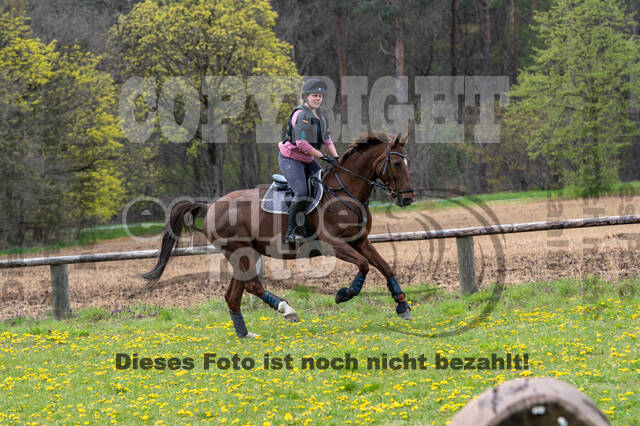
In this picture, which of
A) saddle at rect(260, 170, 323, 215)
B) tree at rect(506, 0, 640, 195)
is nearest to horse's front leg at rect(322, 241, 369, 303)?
saddle at rect(260, 170, 323, 215)

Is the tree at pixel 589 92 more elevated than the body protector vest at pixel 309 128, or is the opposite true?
the tree at pixel 589 92

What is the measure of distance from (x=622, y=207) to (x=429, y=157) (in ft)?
58.4

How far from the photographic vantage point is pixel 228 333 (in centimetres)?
1012

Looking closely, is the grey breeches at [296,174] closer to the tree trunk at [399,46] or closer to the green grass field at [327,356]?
the green grass field at [327,356]

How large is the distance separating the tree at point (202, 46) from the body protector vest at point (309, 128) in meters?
23.2

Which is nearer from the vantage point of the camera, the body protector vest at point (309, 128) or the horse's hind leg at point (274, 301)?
the horse's hind leg at point (274, 301)

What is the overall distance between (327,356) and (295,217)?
8.65ft

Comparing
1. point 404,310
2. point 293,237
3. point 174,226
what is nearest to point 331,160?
point 293,237

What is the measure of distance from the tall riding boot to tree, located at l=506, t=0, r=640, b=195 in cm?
2616

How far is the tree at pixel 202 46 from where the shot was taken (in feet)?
106

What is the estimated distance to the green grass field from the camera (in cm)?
625

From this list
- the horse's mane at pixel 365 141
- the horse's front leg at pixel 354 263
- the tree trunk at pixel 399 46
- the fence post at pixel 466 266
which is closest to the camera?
the horse's front leg at pixel 354 263

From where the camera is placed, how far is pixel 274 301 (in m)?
9.80

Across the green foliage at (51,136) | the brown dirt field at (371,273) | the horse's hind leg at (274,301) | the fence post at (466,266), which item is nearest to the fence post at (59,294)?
the brown dirt field at (371,273)
